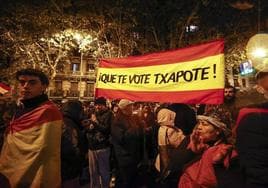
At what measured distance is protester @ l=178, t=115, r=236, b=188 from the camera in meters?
2.85

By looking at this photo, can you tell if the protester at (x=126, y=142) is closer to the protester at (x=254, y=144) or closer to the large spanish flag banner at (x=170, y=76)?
the large spanish flag banner at (x=170, y=76)

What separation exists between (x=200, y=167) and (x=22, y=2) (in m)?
15.3

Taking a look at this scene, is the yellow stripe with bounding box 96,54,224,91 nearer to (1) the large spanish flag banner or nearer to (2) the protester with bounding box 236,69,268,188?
(1) the large spanish flag banner

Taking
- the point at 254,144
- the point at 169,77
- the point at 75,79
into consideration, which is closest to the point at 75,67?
the point at 75,79

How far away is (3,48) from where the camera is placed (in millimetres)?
23172

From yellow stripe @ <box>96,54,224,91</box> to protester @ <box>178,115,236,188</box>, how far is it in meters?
0.96

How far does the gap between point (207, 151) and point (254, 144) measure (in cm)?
87

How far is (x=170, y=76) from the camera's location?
4.70 metres

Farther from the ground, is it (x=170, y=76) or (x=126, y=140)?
(x=170, y=76)

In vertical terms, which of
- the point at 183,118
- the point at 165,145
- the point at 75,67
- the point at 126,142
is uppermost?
the point at 75,67

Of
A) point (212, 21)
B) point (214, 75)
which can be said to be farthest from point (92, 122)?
point (212, 21)

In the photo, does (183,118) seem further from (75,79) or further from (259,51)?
(75,79)

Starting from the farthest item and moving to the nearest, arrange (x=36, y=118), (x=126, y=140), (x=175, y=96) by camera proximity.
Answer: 1. (x=126, y=140)
2. (x=175, y=96)
3. (x=36, y=118)

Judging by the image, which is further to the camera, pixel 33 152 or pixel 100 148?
pixel 100 148
